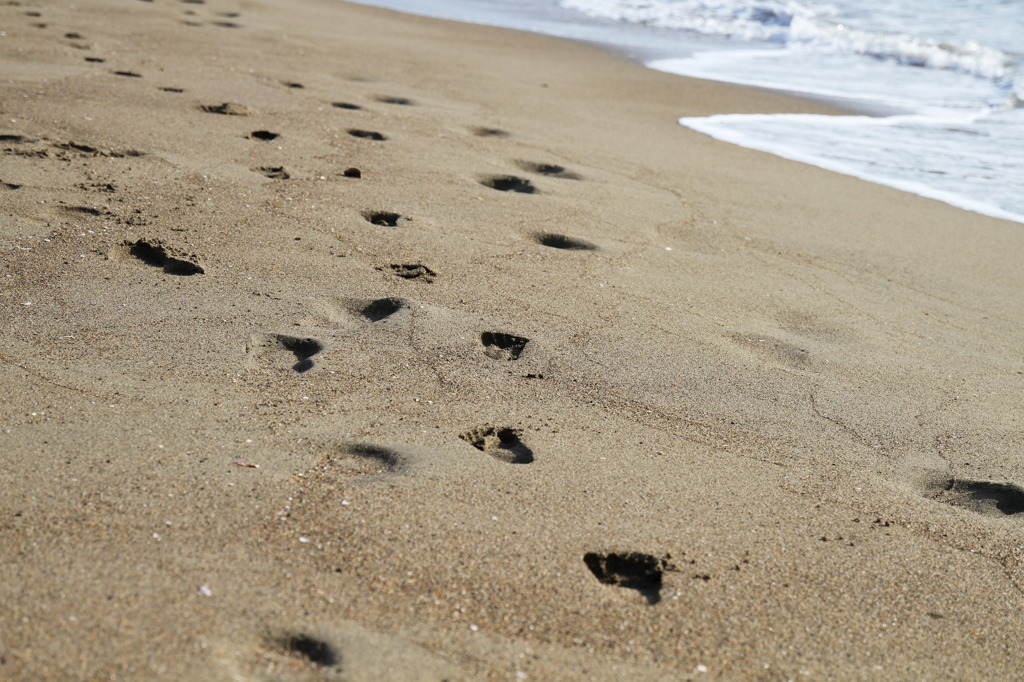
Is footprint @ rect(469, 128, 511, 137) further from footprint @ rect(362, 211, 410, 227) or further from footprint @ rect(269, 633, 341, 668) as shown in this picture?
footprint @ rect(269, 633, 341, 668)

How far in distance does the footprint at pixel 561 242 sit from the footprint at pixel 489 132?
1412mm

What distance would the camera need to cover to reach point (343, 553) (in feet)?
6.33

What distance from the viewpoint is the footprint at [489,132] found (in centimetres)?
497

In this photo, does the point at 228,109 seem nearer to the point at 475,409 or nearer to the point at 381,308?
the point at 381,308

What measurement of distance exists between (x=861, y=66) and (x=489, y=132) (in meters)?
6.14

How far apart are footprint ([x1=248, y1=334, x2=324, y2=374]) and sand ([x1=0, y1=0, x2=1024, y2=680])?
0.01 m

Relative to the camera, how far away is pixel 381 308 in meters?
3.03

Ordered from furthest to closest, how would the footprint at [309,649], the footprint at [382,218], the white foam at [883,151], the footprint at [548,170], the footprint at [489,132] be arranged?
the white foam at [883,151] < the footprint at [489,132] < the footprint at [548,170] < the footprint at [382,218] < the footprint at [309,649]

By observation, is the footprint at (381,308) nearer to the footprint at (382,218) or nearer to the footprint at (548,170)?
the footprint at (382,218)

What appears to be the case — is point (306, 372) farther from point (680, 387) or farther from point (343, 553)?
point (680, 387)

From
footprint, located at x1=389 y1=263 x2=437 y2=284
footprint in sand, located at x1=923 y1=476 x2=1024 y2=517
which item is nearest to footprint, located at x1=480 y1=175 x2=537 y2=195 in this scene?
footprint, located at x1=389 y1=263 x2=437 y2=284

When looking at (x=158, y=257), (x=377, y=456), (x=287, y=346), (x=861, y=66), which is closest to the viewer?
(x=377, y=456)

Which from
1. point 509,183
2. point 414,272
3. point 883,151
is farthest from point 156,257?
point 883,151

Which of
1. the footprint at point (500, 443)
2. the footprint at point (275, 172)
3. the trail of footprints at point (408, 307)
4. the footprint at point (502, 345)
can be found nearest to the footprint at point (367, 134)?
the trail of footprints at point (408, 307)
